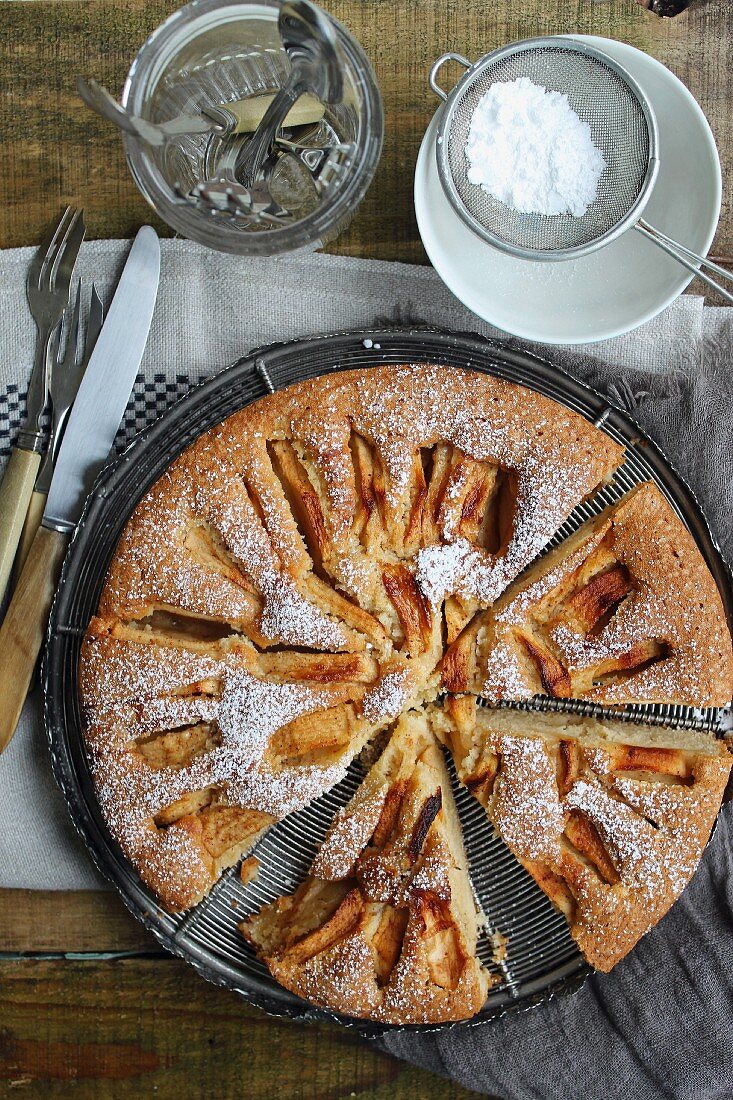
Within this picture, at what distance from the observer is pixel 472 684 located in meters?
2.39

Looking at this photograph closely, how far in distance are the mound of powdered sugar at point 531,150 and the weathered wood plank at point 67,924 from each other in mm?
2242

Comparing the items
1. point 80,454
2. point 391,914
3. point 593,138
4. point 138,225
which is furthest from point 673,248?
point 391,914

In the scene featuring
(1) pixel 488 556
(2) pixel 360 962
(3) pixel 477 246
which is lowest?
(2) pixel 360 962

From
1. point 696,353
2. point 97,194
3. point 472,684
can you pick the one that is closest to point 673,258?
point 696,353

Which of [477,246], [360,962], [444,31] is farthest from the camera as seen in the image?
[444,31]

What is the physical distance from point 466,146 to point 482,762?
1549 mm

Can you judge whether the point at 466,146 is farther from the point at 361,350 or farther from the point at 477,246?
the point at 361,350

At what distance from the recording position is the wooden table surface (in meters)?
2.71

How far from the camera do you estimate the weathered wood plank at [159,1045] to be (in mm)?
2771

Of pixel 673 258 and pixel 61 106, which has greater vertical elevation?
pixel 61 106

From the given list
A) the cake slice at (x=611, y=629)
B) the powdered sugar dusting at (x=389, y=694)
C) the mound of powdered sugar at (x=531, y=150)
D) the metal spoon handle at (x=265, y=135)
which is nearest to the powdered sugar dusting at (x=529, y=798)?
the cake slice at (x=611, y=629)

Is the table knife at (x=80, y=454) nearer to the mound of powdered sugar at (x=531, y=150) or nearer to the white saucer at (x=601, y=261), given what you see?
the white saucer at (x=601, y=261)

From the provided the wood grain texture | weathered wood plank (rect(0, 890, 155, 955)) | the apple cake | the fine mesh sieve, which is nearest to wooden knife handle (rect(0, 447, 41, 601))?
the apple cake

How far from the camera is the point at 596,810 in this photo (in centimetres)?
234
